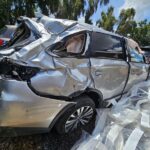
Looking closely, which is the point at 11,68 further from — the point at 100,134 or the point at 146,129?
the point at 146,129

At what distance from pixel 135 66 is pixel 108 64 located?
0.97 meters

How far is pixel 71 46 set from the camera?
12.5ft

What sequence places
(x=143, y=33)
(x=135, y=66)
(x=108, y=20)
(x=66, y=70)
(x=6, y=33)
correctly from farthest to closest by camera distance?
(x=143, y=33) < (x=108, y=20) < (x=6, y=33) < (x=135, y=66) < (x=66, y=70)

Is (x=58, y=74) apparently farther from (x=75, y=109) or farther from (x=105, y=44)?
(x=105, y=44)

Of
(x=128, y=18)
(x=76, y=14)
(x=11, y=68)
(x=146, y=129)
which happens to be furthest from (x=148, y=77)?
(x=128, y=18)

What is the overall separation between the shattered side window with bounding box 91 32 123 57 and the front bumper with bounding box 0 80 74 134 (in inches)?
45.4

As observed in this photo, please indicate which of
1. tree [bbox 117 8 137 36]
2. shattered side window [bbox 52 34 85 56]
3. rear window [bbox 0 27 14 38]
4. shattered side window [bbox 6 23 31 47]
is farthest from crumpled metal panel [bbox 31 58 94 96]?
tree [bbox 117 8 137 36]

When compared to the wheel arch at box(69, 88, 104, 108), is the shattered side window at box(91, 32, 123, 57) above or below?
Answer: above

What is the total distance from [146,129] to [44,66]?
144 cm

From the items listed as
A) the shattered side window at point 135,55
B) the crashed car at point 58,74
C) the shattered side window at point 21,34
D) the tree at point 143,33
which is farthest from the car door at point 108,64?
the tree at point 143,33

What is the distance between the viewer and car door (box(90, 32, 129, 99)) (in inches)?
159

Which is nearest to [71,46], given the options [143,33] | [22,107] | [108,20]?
[22,107]

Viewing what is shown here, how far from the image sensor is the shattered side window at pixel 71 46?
142 inches

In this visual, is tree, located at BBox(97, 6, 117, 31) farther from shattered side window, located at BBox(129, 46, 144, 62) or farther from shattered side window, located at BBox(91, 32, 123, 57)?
shattered side window, located at BBox(91, 32, 123, 57)
